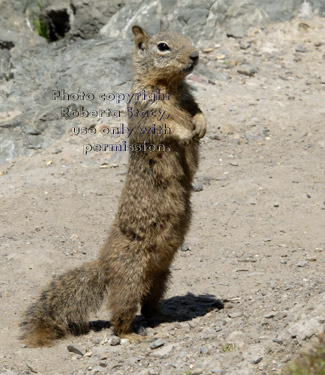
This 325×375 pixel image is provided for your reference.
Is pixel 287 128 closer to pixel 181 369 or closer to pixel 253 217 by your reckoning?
pixel 253 217

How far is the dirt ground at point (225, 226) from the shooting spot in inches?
233

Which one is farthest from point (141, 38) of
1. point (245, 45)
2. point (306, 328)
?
point (245, 45)

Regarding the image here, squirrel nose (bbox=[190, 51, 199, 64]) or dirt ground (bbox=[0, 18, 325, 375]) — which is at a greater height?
squirrel nose (bbox=[190, 51, 199, 64])

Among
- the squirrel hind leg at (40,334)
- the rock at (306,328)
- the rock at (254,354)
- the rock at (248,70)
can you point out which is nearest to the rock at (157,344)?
the squirrel hind leg at (40,334)

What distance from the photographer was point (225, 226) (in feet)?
29.5

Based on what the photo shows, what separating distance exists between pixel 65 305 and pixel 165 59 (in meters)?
2.44

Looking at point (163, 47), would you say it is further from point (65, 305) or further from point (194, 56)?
point (65, 305)

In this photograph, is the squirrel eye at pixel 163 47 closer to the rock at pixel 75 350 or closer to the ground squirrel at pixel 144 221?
the ground squirrel at pixel 144 221

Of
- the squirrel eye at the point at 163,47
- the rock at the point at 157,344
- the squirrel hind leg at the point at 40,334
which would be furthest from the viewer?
the squirrel eye at the point at 163,47

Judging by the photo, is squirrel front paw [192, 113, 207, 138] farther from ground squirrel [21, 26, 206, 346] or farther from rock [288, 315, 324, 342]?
rock [288, 315, 324, 342]

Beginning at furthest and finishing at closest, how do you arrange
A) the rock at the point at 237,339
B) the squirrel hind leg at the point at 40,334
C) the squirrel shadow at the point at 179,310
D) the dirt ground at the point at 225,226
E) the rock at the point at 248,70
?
the rock at the point at 248,70, the squirrel shadow at the point at 179,310, the squirrel hind leg at the point at 40,334, the dirt ground at the point at 225,226, the rock at the point at 237,339

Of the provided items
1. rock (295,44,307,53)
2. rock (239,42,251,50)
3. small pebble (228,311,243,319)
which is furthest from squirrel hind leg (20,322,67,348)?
rock (295,44,307,53)

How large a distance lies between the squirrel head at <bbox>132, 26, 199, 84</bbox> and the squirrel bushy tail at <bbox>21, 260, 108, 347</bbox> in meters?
1.84

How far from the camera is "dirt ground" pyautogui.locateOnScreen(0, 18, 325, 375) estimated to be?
593cm
